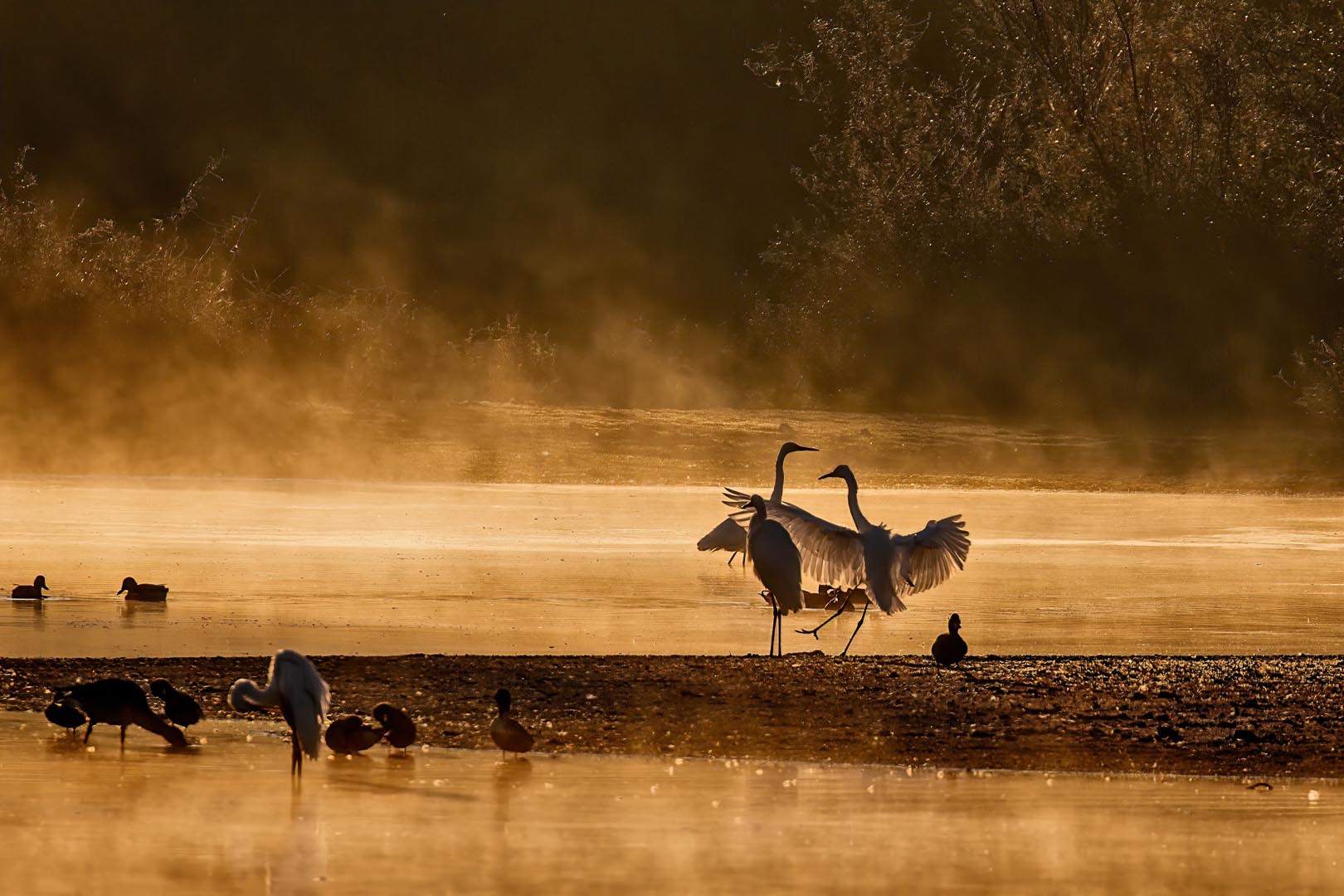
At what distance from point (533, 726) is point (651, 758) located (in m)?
0.85

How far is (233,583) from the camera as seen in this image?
1609cm

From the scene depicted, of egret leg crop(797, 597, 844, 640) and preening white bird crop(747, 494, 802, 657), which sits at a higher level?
preening white bird crop(747, 494, 802, 657)

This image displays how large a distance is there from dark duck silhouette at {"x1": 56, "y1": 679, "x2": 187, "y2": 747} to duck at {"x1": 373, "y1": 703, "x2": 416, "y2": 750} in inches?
38.2

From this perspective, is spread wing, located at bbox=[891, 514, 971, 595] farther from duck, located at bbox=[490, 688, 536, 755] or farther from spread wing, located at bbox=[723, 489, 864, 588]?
duck, located at bbox=[490, 688, 536, 755]

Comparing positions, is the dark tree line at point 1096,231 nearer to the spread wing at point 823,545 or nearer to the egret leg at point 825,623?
the egret leg at point 825,623

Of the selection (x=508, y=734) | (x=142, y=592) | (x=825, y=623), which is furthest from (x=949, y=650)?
(x=142, y=592)

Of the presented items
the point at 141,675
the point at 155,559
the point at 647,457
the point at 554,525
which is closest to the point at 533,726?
the point at 141,675

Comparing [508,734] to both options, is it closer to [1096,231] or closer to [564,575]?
[564,575]

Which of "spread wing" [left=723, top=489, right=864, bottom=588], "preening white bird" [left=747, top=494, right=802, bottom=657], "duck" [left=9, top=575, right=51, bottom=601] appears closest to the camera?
"preening white bird" [left=747, top=494, right=802, bottom=657]

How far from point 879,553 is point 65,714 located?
5.48 metres

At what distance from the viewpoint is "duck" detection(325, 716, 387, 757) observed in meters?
9.25

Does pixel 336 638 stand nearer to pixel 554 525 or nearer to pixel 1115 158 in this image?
pixel 554 525

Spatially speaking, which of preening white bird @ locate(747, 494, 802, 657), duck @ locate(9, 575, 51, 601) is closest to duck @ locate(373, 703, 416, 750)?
preening white bird @ locate(747, 494, 802, 657)

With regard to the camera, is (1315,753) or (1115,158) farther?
(1115,158)
